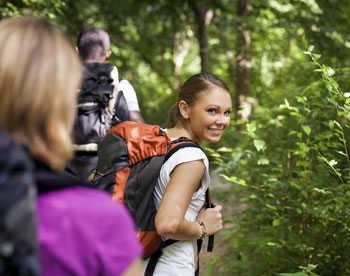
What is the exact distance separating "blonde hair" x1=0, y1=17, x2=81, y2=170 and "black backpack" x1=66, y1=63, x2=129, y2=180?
8.65 ft

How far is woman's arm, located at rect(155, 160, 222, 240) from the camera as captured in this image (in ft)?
6.67

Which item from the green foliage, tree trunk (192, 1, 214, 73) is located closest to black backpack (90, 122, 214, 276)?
the green foliage

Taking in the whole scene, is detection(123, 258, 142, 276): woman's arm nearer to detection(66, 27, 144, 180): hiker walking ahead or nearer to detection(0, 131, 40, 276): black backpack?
detection(0, 131, 40, 276): black backpack

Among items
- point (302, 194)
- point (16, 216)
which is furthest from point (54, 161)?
point (302, 194)

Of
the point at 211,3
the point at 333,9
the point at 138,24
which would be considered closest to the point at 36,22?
the point at 333,9

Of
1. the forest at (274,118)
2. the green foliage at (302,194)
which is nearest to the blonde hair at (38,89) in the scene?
the forest at (274,118)

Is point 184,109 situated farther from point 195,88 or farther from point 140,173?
point 140,173

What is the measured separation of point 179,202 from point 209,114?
0.72 metres

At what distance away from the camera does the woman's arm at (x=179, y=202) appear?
6.67 feet

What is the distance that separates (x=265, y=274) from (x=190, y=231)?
83.7 inches

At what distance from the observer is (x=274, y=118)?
4922 millimetres

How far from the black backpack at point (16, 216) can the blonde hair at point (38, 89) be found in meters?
0.08

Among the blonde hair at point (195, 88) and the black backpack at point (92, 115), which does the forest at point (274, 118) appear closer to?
the blonde hair at point (195, 88)

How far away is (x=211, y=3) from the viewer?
35.8ft
